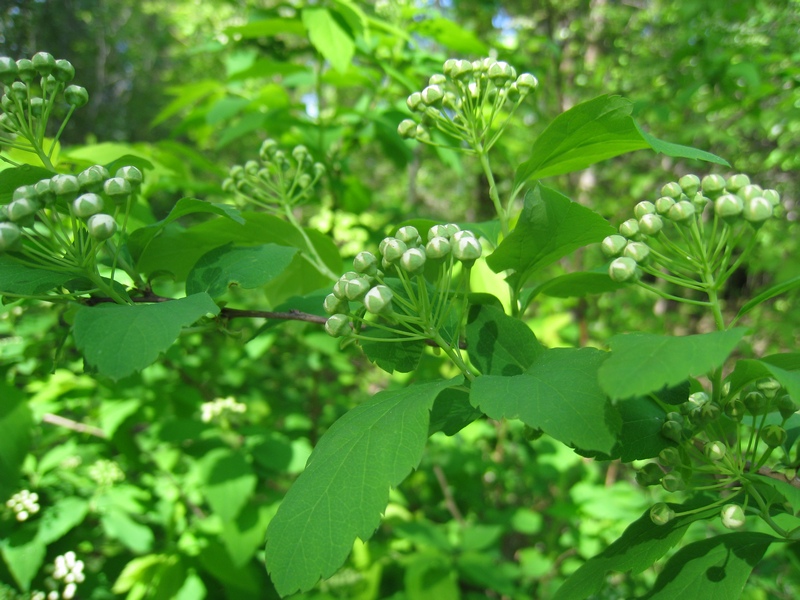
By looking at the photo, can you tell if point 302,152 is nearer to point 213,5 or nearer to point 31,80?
point 31,80

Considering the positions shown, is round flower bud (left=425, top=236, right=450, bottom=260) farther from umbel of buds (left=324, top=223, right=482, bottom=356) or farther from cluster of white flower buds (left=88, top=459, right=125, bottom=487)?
cluster of white flower buds (left=88, top=459, right=125, bottom=487)

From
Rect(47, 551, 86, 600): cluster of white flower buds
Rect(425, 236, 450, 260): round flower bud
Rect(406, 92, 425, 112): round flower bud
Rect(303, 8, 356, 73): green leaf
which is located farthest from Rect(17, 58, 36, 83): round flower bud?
Rect(47, 551, 86, 600): cluster of white flower buds

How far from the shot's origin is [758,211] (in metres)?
0.85

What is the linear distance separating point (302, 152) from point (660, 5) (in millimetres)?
6838

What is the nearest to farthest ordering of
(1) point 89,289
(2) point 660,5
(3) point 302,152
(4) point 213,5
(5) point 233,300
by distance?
(1) point 89,289, (3) point 302,152, (5) point 233,300, (2) point 660,5, (4) point 213,5

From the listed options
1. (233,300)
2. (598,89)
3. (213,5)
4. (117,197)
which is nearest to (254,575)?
(233,300)

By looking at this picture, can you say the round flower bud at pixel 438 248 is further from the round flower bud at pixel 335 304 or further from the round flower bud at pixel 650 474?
the round flower bud at pixel 650 474

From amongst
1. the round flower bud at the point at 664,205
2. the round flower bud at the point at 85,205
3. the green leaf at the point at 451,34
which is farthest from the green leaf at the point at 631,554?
the green leaf at the point at 451,34

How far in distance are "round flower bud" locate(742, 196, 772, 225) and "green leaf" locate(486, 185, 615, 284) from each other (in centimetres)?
23

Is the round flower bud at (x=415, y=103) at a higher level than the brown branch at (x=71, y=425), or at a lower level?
higher

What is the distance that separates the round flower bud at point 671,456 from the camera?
3.03 feet

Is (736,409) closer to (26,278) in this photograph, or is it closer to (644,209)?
(644,209)

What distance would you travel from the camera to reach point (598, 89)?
468 centimetres

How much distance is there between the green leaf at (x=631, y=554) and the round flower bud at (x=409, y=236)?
0.63 m
